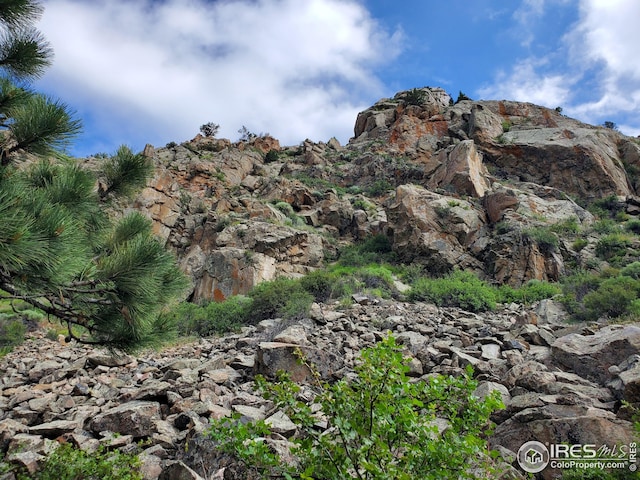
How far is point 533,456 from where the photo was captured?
266cm

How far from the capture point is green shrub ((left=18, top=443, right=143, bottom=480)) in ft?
8.16

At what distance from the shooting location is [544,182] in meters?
21.5

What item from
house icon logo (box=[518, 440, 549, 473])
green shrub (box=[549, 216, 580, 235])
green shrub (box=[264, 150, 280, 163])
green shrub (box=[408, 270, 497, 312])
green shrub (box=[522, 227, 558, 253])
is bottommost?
house icon logo (box=[518, 440, 549, 473])

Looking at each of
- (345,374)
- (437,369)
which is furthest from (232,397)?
(437,369)

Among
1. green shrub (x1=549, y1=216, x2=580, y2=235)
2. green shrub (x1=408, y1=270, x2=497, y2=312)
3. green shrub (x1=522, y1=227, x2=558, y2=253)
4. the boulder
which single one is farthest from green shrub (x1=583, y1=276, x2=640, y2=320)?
green shrub (x1=549, y1=216, x2=580, y2=235)

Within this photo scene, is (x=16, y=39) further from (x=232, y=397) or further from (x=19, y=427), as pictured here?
(x=232, y=397)

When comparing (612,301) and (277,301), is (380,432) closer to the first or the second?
(612,301)

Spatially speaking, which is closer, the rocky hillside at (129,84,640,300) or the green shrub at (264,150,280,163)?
the rocky hillside at (129,84,640,300)

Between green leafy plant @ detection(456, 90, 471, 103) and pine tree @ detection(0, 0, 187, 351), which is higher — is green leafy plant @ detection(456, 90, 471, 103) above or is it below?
above

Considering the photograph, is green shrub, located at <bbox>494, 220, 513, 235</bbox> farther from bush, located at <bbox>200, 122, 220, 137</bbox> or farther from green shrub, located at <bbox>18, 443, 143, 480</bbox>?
bush, located at <bbox>200, 122, 220, 137</bbox>

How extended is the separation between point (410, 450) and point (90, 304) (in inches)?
123
